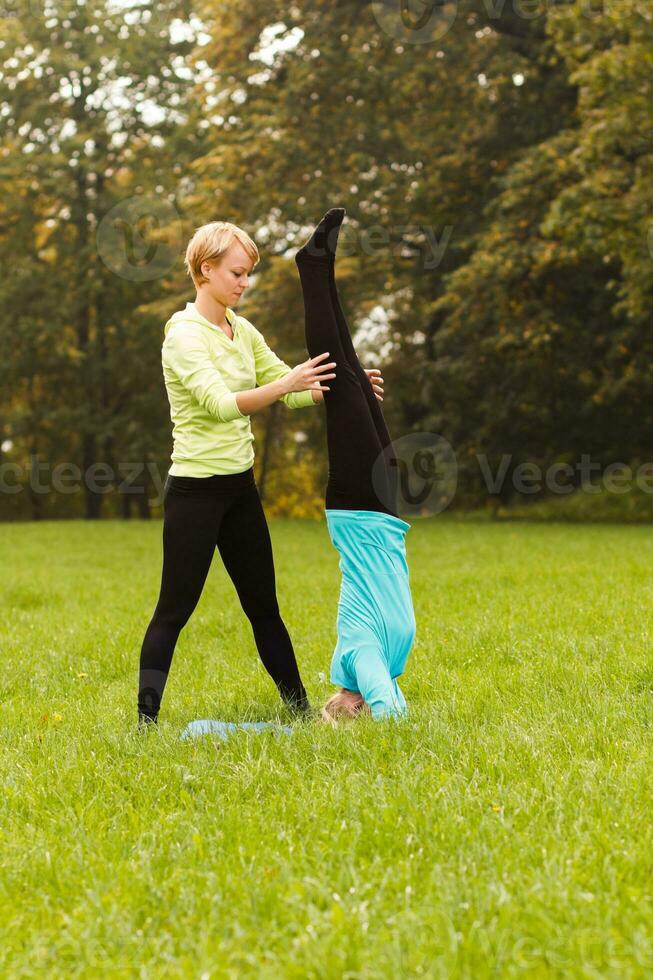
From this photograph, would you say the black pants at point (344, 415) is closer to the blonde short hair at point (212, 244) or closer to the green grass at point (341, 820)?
the blonde short hair at point (212, 244)

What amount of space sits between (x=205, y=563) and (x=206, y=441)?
1.80ft

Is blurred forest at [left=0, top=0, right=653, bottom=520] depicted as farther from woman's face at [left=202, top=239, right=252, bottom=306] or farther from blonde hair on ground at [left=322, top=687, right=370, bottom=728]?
blonde hair on ground at [left=322, top=687, right=370, bottom=728]

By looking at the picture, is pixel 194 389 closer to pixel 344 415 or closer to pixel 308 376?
pixel 308 376

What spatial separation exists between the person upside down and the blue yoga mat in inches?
8.9

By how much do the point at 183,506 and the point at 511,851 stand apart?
208 centimetres

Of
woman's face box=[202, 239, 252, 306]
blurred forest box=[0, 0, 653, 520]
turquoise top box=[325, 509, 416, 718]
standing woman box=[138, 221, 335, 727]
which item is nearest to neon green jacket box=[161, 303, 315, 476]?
standing woman box=[138, 221, 335, 727]

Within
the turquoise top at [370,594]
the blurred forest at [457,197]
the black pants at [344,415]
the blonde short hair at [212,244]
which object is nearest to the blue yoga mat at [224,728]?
the turquoise top at [370,594]

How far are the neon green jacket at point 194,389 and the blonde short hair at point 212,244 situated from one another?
20 centimetres

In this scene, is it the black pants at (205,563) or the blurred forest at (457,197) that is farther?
the blurred forest at (457,197)

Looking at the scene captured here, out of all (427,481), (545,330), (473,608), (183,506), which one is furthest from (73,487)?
(183,506)

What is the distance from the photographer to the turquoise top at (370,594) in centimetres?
415

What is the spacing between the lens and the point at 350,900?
8.23ft

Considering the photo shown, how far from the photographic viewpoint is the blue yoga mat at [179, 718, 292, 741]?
3.99 meters

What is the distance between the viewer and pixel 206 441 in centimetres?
417
